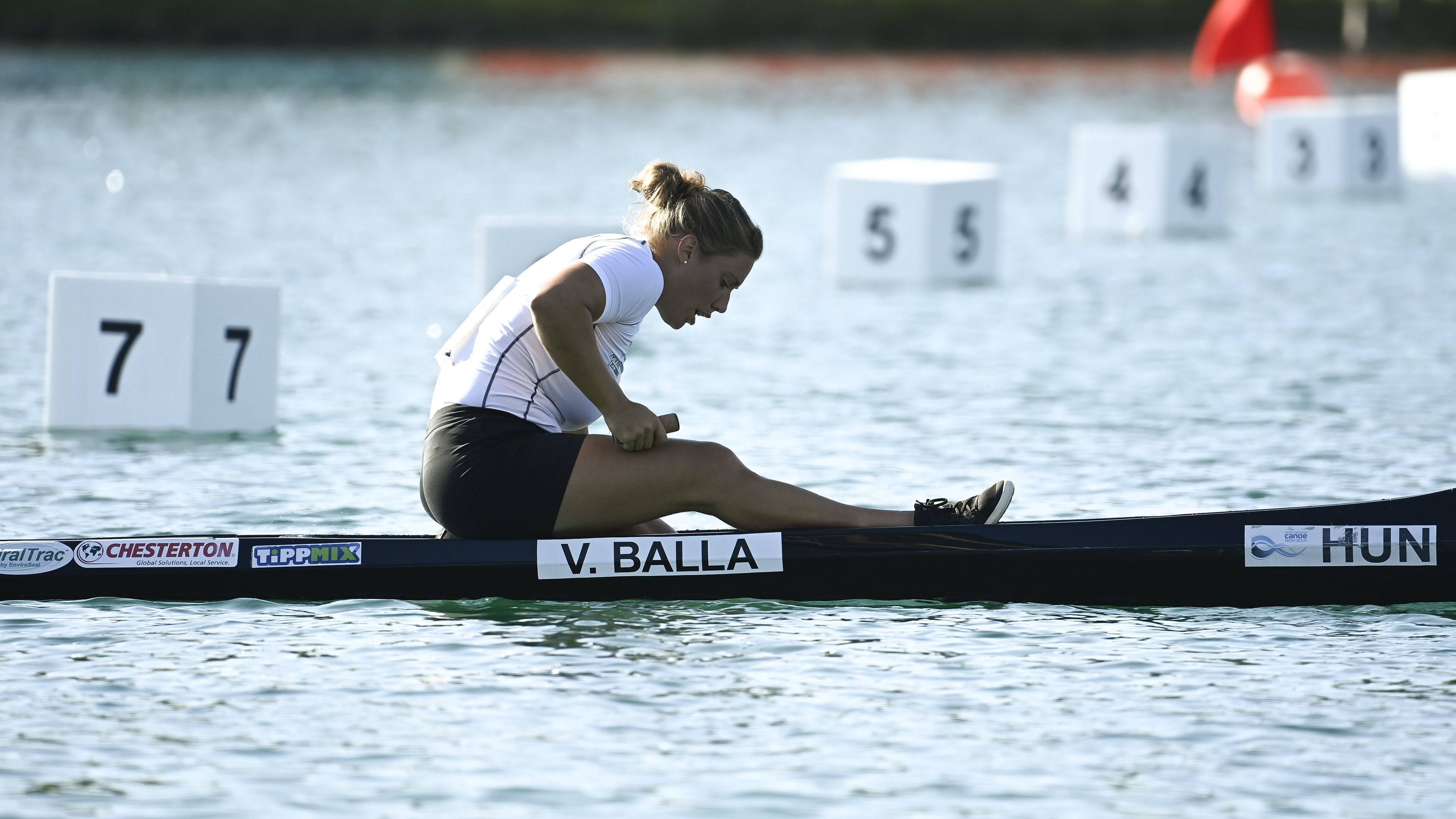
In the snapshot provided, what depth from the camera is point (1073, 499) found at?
24.7 feet

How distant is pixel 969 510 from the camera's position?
5754 millimetres

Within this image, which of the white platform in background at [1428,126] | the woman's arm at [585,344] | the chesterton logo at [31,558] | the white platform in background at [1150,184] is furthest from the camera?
the white platform in background at [1428,126]

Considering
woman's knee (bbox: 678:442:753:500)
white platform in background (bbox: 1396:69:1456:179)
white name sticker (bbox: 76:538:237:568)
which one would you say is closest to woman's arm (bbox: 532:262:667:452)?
woman's knee (bbox: 678:442:753:500)

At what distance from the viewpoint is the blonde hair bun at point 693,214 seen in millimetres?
5391

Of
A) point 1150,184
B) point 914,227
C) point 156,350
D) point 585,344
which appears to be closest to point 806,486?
point 585,344

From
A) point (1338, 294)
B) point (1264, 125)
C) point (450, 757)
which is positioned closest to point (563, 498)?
point (450, 757)

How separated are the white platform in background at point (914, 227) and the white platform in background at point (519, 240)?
10.8 ft

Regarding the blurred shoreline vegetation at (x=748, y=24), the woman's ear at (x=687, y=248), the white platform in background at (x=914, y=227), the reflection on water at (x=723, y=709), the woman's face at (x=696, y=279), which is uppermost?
the blurred shoreline vegetation at (x=748, y=24)

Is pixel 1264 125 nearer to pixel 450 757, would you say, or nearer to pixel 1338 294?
pixel 1338 294

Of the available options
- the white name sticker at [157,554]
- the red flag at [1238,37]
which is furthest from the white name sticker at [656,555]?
the red flag at [1238,37]

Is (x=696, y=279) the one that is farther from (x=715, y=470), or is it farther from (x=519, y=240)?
(x=519, y=240)

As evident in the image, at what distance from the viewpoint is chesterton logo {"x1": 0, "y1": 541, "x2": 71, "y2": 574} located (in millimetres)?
5711

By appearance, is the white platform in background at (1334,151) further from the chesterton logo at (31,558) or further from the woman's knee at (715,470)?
the chesterton logo at (31,558)

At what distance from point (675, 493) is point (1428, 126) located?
1811 centimetres
